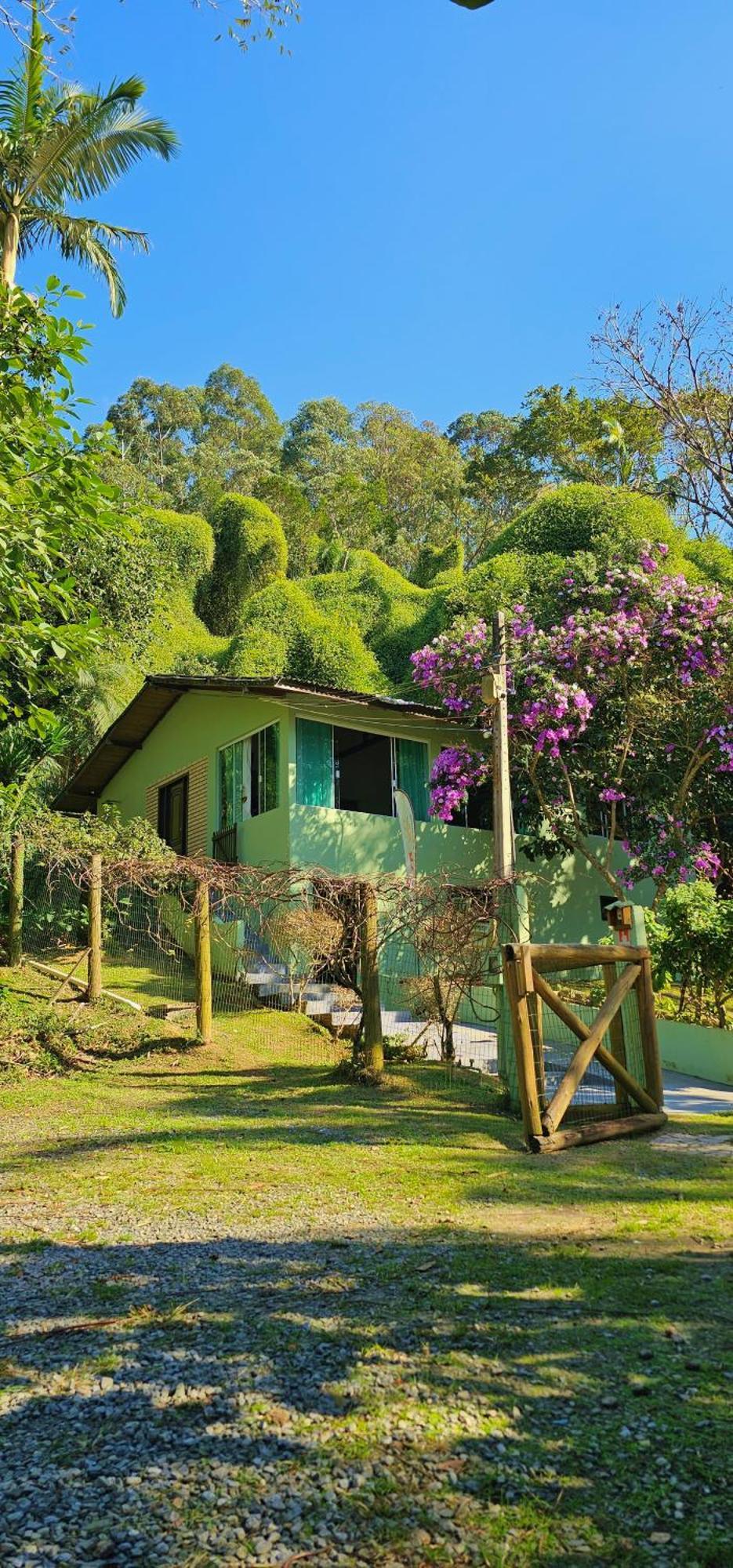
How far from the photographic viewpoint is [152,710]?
1872cm

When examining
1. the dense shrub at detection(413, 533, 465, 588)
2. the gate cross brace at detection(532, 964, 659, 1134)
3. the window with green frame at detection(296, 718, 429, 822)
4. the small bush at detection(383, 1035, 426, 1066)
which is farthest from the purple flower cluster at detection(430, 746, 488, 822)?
the dense shrub at detection(413, 533, 465, 588)

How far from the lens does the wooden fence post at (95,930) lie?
35.2ft

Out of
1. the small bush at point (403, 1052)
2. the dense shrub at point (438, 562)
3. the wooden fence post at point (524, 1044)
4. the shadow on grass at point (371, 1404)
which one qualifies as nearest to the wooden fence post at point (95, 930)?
the small bush at point (403, 1052)

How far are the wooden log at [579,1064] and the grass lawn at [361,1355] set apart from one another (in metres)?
0.30

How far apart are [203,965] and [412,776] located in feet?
25.1

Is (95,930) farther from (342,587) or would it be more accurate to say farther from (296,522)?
(296,522)

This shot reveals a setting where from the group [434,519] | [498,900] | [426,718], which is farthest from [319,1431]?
[434,519]

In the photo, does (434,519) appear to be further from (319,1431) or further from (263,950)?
(319,1431)

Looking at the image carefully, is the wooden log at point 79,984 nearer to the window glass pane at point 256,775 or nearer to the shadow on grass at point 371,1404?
the window glass pane at point 256,775

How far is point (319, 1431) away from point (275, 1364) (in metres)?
0.49

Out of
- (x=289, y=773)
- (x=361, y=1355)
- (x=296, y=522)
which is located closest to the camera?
(x=361, y=1355)

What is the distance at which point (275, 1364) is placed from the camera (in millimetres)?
3477

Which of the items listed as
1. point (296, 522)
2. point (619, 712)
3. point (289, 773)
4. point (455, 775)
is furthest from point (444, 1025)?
point (296, 522)

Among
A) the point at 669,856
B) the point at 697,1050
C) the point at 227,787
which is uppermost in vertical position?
the point at 227,787
